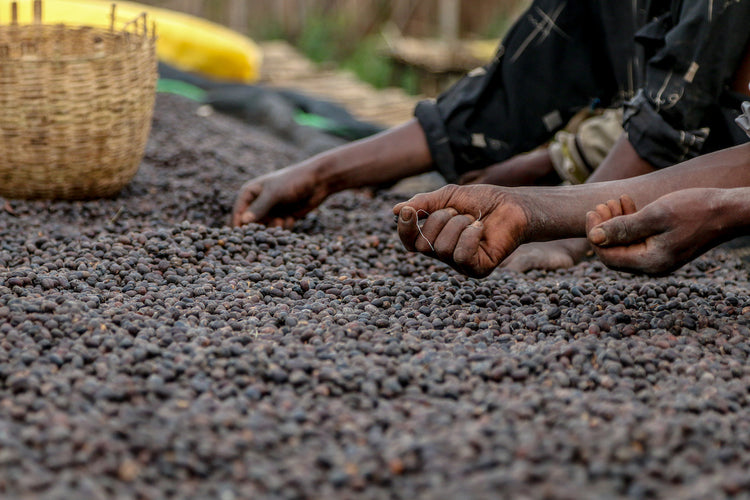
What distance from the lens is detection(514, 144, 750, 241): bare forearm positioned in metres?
2.01

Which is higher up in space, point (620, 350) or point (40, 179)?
point (620, 350)

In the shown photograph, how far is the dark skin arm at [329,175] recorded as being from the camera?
110 inches

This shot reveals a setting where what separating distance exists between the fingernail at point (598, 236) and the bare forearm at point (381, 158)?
1.24 metres

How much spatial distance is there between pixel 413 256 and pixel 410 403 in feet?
3.83

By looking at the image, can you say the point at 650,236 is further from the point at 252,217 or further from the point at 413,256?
the point at 252,217

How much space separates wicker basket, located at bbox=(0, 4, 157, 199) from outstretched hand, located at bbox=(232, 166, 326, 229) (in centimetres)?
54

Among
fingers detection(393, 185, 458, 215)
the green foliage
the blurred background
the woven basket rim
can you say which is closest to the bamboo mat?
the blurred background

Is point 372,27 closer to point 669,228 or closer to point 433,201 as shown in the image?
point 433,201

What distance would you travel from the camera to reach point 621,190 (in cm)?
206

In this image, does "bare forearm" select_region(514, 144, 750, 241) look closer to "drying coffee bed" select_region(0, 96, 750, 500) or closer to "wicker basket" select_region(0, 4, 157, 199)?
"drying coffee bed" select_region(0, 96, 750, 500)

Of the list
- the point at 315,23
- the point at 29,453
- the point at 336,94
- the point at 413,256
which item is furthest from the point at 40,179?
the point at 315,23

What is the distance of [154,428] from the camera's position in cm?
141

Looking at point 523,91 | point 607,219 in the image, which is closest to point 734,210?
point 607,219

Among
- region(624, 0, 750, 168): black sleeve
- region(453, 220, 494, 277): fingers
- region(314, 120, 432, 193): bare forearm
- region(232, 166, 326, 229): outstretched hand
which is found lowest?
region(232, 166, 326, 229): outstretched hand
